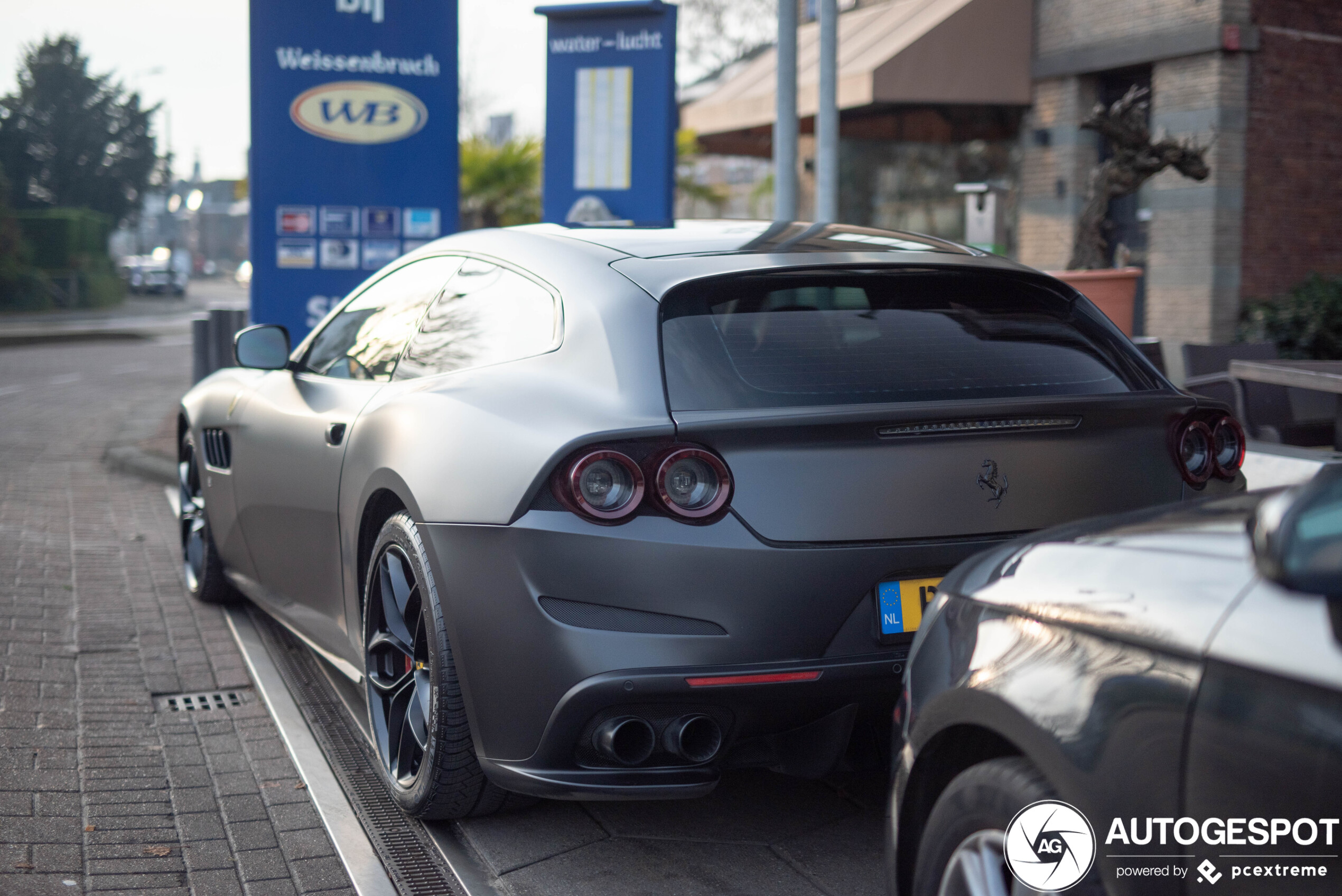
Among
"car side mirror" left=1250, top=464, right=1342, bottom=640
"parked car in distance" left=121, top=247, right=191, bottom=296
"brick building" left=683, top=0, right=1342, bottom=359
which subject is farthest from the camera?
"parked car in distance" left=121, top=247, right=191, bottom=296

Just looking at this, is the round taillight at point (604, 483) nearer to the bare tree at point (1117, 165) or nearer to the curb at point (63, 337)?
the bare tree at point (1117, 165)

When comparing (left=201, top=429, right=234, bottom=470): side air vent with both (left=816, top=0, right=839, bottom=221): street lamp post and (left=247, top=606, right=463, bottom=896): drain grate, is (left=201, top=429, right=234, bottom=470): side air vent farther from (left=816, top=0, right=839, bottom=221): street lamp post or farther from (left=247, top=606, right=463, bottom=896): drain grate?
(left=816, top=0, right=839, bottom=221): street lamp post

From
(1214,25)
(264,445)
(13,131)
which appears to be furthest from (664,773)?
(13,131)

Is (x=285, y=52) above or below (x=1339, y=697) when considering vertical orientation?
above

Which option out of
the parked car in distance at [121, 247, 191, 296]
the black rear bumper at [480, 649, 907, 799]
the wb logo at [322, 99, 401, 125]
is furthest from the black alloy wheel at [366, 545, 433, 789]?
the parked car in distance at [121, 247, 191, 296]

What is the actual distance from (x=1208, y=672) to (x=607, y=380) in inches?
64.7

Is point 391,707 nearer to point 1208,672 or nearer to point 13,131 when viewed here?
point 1208,672

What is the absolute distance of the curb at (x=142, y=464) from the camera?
925cm

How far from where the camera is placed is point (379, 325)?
4242mm

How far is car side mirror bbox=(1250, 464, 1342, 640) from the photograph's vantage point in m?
1.46

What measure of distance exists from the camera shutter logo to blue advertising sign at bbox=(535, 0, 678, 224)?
8.82 meters

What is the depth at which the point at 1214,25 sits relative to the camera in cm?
1442

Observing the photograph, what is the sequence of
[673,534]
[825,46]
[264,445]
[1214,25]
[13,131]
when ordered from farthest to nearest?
1. [13,131]
2. [1214,25]
3. [825,46]
4. [264,445]
5. [673,534]

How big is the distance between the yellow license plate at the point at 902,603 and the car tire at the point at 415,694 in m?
1.00
